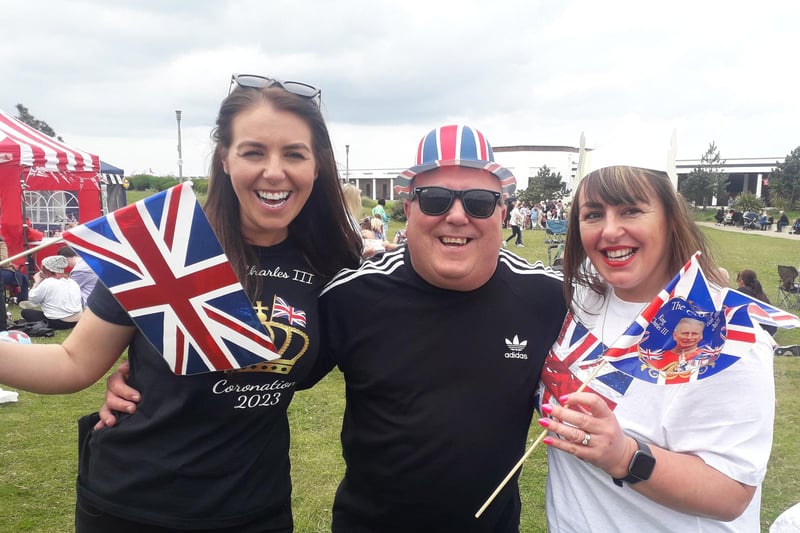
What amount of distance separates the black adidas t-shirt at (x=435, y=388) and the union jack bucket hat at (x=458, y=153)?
1.38 ft

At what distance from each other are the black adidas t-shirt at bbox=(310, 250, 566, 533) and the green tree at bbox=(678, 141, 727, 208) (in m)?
49.5

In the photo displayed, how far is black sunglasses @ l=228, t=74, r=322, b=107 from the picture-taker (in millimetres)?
2180

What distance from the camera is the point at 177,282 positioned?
77.5 inches

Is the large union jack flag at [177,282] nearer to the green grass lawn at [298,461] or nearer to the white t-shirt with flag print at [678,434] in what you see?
the white t-shirt with flag print at [678,434]

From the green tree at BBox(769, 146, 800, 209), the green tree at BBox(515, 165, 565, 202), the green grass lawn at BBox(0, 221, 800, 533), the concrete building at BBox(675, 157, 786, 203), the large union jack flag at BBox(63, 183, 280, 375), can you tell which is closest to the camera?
the large union jack flag at BBox(63, 183, 280, 375)

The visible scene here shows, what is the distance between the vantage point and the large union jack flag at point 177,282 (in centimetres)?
188

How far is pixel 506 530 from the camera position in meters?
2.33

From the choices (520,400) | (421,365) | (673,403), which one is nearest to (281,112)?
(421,365)

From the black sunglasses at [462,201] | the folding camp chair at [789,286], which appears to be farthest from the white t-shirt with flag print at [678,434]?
the folding camp chair at [789,286]

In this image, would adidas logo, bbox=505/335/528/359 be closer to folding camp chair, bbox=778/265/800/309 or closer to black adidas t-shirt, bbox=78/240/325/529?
black adidas t-shirt, bbox=78/240/325/529

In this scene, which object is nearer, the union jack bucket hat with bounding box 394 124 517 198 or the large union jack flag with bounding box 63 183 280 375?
the large union jack flag with bounding box 63 183 280 375

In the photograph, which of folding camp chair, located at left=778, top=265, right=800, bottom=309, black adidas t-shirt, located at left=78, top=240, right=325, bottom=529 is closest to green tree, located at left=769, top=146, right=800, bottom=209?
folding camp chair, located at left=778, top=265, right=800, bottom=309

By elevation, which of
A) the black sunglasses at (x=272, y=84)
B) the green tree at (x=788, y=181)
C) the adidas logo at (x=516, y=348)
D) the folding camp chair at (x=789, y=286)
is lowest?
the folding camp chair at (x=789, y=286)

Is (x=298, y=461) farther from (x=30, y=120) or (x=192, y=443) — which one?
(x=30, y=120)
